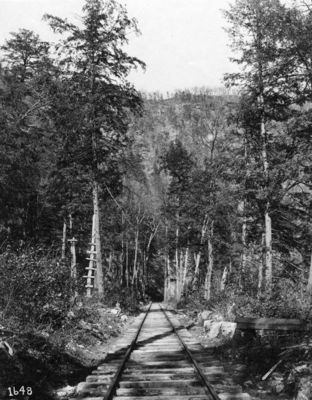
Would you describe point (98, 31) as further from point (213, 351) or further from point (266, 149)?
point (213, 351)

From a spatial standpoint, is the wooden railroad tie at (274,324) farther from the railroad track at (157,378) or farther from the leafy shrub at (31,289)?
the leafy shrub at (31,289)

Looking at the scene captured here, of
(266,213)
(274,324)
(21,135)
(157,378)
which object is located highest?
(21,135)

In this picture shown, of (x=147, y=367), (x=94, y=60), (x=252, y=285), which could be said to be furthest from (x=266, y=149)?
(x=147, y=367)

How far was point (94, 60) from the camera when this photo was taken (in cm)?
1892

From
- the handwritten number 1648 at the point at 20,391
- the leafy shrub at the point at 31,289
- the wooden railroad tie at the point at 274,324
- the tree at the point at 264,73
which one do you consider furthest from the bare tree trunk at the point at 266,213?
the handwritten number 1648 at the point at 20,391

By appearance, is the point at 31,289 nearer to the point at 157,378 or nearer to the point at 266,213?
the point at 157,378

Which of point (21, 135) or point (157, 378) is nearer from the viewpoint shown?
point (157, 378)

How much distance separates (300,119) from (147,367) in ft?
37.2

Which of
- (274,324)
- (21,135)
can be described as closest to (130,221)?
(21,135)

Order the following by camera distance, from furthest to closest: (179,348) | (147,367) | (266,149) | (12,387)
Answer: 1. (266,149)
2. (179,348)
3. (147,367)
4. (12,387)

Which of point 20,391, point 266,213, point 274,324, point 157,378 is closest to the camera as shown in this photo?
point 20,391

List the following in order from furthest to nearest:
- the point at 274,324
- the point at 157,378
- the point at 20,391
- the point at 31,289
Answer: the point at 31,289
the point at 274,324
the point at 157,378
the point at 20,391

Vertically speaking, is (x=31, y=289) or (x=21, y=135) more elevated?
(x=21, y=135)

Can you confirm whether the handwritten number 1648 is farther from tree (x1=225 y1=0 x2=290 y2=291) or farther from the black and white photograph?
tree (x1=225 y1=0 x2=290 y2=291)
